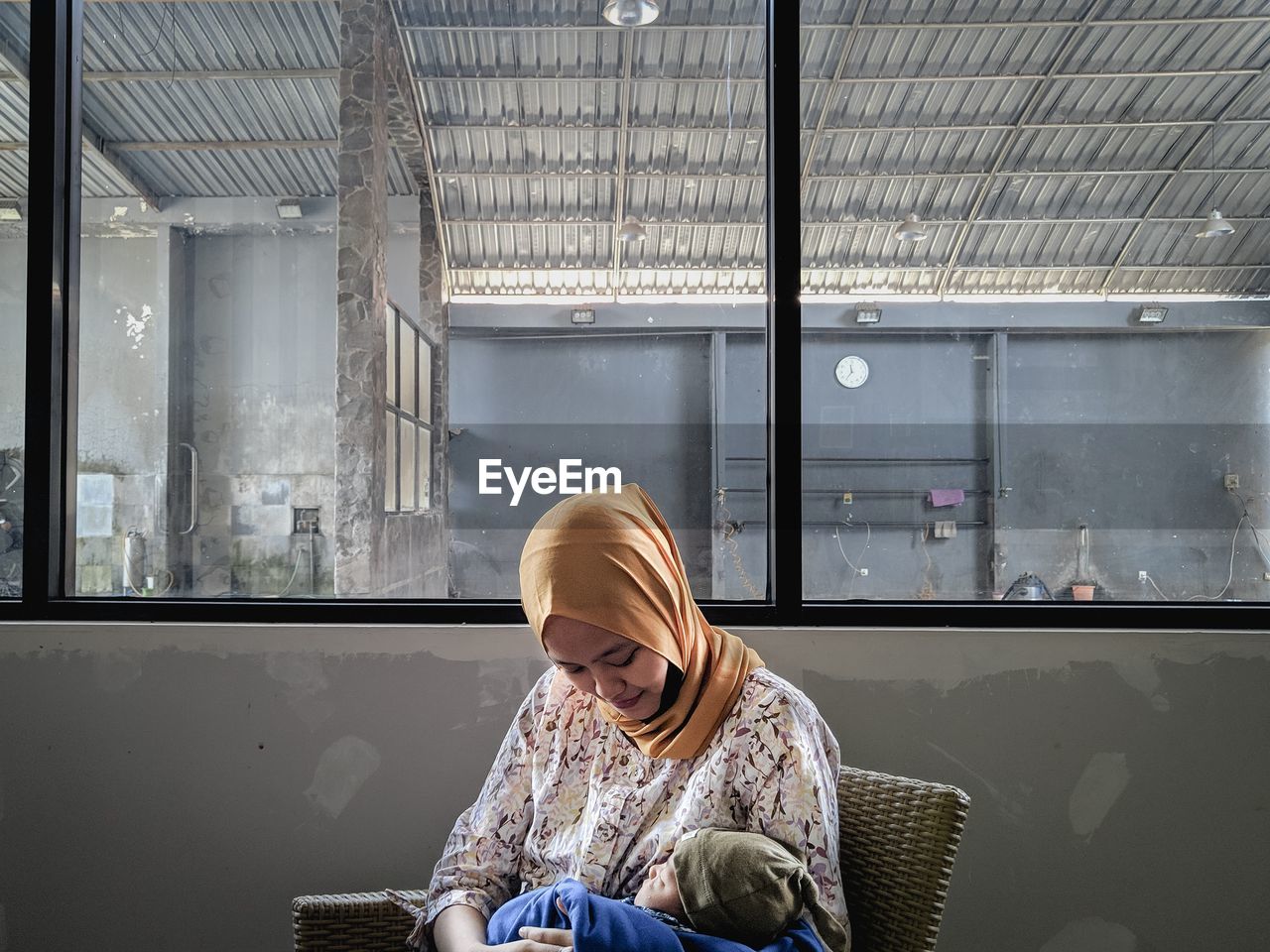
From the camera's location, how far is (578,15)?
8.16 ft

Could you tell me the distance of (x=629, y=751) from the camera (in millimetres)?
1556

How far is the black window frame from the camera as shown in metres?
2.22

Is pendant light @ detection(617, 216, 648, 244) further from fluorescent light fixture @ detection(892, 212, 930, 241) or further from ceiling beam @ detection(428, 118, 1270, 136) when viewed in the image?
fluorescent light fixture @ detection(892, 212, 930, 241)

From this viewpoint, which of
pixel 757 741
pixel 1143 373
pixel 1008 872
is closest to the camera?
pixel 757 741

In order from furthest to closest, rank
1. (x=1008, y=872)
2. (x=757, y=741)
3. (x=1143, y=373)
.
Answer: (x=1143, y=373) < (x=1008, y=872) < (x=757, y=741)

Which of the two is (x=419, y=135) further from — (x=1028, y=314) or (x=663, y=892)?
(x=663, y=892)

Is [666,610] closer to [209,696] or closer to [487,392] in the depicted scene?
[487,392]

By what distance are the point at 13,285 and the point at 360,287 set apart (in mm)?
838

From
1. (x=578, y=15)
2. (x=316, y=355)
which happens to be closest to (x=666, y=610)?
(x=316, y=355)

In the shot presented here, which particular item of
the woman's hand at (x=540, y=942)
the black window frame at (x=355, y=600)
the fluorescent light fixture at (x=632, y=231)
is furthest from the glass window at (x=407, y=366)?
the woman's hand at (x=540, y=942)

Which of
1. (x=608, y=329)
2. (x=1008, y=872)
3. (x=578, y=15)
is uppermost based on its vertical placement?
(x=578, y=15)

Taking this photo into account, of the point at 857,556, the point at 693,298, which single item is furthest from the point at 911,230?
the point at 857,556

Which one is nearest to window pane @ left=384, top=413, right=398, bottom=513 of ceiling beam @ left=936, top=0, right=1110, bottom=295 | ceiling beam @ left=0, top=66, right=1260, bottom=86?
ceiling beam @ left=0, top=66, right=1260, bottom=86

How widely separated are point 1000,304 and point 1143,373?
0.39 metres
